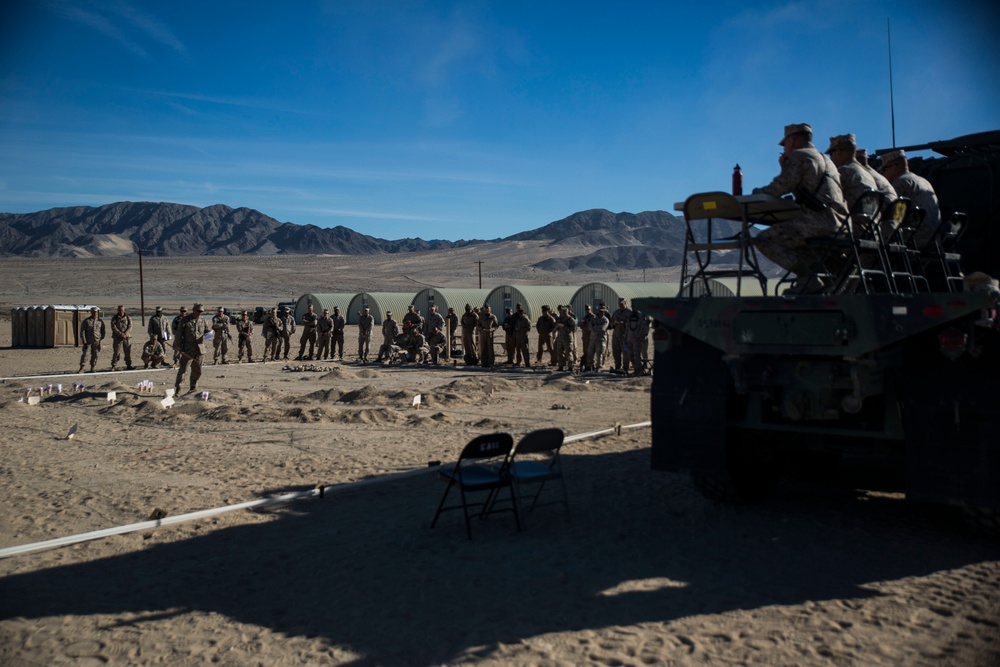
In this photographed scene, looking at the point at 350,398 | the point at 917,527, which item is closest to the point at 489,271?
the point at 350,398

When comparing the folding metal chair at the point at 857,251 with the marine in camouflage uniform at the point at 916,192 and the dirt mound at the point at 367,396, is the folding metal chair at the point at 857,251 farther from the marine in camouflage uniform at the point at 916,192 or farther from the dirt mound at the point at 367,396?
the dirt mound at the point at 367,396

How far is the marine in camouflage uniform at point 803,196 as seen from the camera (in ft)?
18.7

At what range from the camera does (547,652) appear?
4066mm

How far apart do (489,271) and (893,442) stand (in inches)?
5061

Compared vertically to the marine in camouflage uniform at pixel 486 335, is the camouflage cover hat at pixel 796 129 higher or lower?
higher

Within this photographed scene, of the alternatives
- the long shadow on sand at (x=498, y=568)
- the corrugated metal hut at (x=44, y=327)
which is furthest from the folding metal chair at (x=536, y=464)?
the corrugated metal hut at (x=44, y=327)

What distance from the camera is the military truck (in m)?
5.13

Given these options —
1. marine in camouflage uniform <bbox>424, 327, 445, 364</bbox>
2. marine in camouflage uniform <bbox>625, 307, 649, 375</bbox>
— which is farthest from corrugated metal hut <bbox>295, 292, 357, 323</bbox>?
marine in camouflage uniform <bbox>625, 307, 649, 375</bbox>

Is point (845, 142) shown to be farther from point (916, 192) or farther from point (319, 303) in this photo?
point (319, 303)

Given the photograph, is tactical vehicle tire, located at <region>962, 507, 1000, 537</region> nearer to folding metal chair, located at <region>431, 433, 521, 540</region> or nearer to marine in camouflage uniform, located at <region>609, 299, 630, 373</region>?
folding metal chair, located at <region>431, 433, 521, 540</region>

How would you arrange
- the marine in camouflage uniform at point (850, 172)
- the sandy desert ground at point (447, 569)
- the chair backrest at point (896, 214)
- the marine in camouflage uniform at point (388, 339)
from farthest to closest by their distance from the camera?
the marine in camouflage uniform at point (388, 339)
the marine in camouflage uniform at point (850, 172)
the chair backrest at point (896, 214)
the sandy desert ground at point (447, 569)

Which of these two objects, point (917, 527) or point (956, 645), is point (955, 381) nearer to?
point (917, 527)

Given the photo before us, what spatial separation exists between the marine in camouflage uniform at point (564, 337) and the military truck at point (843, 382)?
515 inches

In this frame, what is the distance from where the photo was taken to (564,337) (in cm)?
2003
